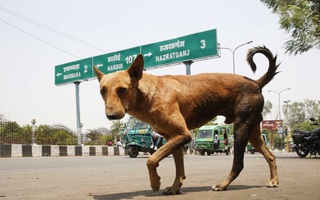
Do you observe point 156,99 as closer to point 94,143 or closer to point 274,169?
point 274,169

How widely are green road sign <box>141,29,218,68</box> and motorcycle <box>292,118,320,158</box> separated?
21.4 ft

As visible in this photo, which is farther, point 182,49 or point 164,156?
point 182,49

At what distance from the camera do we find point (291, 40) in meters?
18.2

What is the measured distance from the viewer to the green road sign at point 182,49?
21.7m

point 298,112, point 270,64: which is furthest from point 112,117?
point 298,112

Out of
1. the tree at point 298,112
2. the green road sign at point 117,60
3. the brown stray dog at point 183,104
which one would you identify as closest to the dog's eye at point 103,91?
the brown stray dog at point 183,104

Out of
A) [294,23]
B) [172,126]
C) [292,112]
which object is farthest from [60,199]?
[292,112]

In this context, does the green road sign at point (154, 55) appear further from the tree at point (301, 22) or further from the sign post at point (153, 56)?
the tree at point (301, 22)

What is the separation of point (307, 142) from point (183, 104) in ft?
49.2

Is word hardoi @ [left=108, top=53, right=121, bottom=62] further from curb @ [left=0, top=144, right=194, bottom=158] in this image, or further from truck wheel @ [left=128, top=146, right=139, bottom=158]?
truck wheel @ [left=128, top=146, right=139, bottom=158]

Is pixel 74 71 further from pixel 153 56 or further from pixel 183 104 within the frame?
pixel 183 104

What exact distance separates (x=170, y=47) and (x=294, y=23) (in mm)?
8592

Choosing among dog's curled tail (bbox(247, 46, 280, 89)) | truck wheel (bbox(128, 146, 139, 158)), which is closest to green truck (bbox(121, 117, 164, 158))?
truck wheel (bbox(128, 146, 139, 158))

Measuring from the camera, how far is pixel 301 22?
17.1m
